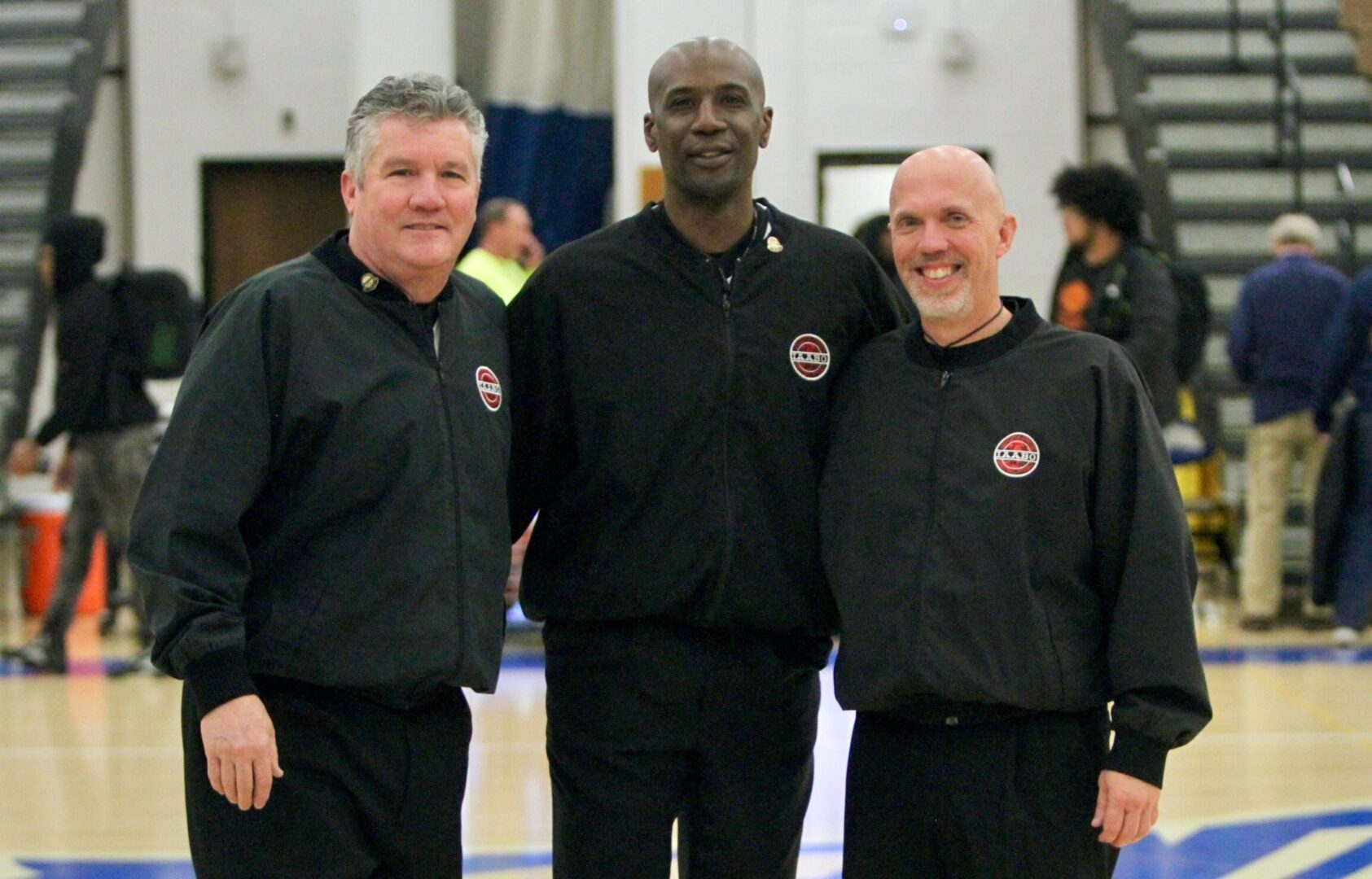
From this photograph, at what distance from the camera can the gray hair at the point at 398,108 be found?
2711mm

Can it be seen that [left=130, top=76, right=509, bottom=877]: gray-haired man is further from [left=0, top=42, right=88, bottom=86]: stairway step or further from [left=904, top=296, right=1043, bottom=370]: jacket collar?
[left=0, top=42, right=88, bottom=86]: stairway step

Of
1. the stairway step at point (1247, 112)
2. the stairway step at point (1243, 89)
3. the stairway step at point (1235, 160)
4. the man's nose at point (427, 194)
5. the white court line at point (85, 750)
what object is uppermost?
the stairway step at point (1243, 89)

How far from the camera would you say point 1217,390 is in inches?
394

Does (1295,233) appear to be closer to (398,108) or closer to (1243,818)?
(1243,818)

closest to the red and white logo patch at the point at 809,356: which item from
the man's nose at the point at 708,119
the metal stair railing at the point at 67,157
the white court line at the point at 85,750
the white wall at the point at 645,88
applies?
the man's nose at the point at 708,119

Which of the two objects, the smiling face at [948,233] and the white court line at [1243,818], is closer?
the smiling face at [948,233]

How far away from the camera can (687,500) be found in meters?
3.03

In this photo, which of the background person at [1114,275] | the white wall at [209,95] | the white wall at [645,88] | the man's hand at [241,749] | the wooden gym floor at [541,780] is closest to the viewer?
the man's hand at [241,749]

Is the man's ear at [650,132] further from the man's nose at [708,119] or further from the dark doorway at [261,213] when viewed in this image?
the dark doorway at [261,213]

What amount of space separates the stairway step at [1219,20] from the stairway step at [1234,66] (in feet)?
1.10

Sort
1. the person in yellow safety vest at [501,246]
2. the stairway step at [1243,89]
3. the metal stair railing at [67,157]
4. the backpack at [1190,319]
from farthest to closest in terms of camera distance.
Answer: the stairway step at [1243,89] → the metal stair railing at [67,157] → the backpack at [1190,319] → the person in yellow safety vest at [501,246]

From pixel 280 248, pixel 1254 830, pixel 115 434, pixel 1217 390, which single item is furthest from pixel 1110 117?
pixel 1254 830

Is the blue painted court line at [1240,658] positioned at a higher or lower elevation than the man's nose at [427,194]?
lower

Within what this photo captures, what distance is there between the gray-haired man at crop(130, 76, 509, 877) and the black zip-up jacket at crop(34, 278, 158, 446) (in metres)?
5.17
